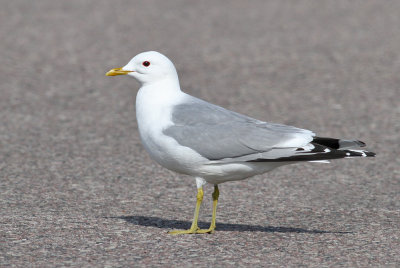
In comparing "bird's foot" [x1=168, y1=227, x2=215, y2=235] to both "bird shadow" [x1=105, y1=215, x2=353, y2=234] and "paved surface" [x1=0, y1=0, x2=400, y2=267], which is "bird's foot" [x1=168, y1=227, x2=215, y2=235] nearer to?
"paved surface" [x1=0, y1=0, x2=400, y2=267]

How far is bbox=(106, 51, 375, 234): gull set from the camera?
669 centimetres

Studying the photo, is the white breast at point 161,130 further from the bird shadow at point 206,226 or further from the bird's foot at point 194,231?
the bird shadow at point 206,226

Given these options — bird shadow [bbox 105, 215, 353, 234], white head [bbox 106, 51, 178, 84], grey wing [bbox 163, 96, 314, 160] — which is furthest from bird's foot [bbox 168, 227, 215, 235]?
white head [bbox 106, 51, 178, 84]

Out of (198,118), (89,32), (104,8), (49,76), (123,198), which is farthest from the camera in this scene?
(104,8)

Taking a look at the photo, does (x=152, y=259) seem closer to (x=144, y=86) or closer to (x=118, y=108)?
(x=144, y=86)

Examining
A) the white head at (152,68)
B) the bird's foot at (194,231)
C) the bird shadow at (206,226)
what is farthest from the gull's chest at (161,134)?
the bird shadow at (206,226)

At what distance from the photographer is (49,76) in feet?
46.4

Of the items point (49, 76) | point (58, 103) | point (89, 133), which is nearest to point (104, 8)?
point (49, 76)

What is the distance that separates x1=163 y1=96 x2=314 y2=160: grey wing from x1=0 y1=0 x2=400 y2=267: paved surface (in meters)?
0.83

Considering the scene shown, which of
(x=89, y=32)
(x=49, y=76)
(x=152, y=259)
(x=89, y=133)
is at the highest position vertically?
(x=89, y=32)

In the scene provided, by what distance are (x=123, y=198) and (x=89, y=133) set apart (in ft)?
9.91

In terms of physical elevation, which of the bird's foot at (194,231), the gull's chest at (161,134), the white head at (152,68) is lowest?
the bird's foot at (194,231)

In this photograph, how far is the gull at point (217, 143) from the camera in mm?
6688

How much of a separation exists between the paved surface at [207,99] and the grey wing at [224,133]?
83 centimetres
